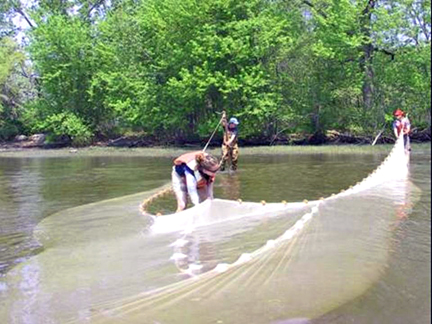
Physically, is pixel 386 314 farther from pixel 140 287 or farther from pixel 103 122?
pixel 103 122

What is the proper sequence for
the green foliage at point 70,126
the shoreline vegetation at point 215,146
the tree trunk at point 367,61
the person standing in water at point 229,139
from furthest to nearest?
the green foliage at point 70,126
the tree trunk at point 367,61
the shoreline vegetation at point 215,146
the person standing in water at point 229,139

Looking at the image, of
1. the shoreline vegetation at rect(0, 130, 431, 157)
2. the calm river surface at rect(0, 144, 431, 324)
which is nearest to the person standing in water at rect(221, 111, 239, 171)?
the calm river surface at rect(0, 144, 431, 324)

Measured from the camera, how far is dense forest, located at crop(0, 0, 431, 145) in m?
31.8

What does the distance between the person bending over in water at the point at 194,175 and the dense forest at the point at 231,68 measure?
65.2 feet

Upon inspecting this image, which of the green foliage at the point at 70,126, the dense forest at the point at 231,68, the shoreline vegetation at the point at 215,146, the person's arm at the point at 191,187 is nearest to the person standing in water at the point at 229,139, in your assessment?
the person's arm at the point at 191,187

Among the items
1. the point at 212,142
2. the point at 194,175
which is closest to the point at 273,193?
the point at 194,175

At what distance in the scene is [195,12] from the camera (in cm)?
3434

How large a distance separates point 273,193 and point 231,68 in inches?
890

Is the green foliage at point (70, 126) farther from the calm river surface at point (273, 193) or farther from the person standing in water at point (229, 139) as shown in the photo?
the person standing in water at point (229, 139)

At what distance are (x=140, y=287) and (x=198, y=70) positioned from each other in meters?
29.1

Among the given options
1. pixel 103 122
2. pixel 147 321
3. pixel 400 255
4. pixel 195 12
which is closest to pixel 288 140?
pixel 195 12

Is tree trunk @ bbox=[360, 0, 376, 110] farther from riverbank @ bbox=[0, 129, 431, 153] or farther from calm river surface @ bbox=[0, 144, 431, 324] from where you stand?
calm river surface @ bbox=[0, 144, 431, 324]

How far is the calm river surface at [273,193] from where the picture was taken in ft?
16.6

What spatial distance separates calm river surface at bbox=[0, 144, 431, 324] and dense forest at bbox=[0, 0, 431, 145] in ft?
20.3
